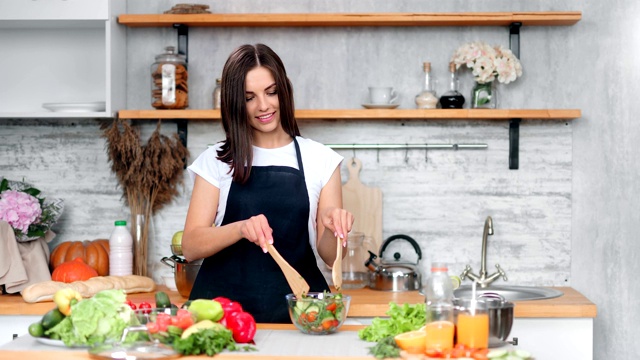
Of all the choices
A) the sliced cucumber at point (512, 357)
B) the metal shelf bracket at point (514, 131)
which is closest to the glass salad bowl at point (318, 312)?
the sliced cucumber at point (512, 357)

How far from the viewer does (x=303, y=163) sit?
10.0ft

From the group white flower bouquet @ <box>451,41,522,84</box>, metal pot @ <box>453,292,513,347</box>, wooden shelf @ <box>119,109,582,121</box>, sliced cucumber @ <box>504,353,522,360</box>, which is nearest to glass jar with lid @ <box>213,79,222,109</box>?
wooden shelf @ <box>119,109,582,121</box>

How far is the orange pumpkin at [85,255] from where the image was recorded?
388cm

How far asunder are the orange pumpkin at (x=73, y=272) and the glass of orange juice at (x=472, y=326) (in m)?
2.12

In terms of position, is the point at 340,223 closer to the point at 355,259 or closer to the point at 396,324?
the point at 396,324

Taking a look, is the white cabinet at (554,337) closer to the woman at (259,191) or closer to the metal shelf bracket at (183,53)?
the woman at (259,191)

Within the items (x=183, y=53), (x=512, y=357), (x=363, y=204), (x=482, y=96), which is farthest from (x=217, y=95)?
(x=512, y=357)

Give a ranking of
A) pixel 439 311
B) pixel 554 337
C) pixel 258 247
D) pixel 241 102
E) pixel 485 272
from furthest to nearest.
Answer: pixel 485 272 < pixel 554 337 < pixel 258 247 < pixel 241 102 < pixel 439 311

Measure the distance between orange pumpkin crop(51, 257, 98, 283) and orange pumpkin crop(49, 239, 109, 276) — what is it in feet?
→ 0.37

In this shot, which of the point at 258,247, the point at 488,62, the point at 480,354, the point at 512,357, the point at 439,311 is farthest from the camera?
the point at 488,62

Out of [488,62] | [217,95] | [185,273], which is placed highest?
[488,62]

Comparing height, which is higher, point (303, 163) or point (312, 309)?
point (303, 163)

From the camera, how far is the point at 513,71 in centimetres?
387

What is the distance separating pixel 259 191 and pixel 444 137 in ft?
4.34
